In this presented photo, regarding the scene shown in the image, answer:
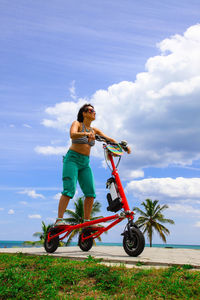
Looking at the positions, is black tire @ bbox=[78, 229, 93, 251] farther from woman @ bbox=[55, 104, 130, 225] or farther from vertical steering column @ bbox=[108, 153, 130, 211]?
vertical steering column @ bbox=[108, 153, 130, 211]

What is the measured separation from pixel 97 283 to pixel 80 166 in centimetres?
308

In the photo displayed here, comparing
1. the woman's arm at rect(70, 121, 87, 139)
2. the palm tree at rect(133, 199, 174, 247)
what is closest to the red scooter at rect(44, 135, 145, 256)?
the woman's arm at rect(70, 121, 87, 139)

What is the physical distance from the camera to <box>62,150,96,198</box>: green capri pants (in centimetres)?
588

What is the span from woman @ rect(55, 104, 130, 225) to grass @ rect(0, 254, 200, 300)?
1.99 meters

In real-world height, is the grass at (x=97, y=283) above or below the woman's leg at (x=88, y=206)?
below

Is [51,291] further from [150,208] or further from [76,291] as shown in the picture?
[150,208]

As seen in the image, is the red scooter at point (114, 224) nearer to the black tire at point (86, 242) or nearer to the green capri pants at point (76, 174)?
the black tire at point (86, 242)

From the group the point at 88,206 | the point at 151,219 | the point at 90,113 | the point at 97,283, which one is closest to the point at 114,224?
the point at 88,206

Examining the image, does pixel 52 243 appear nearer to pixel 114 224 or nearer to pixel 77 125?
pixel 114 224

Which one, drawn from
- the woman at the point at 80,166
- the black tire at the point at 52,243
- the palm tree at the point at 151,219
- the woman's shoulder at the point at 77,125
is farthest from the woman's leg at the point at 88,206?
the palm tree at the point at 151,219

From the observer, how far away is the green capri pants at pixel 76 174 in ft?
19.3

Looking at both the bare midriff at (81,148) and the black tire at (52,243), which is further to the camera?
the bare midriff at (81,148)

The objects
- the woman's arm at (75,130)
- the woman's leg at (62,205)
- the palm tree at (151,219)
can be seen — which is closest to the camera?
the woman's arm at (75,130)

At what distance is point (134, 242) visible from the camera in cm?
480
